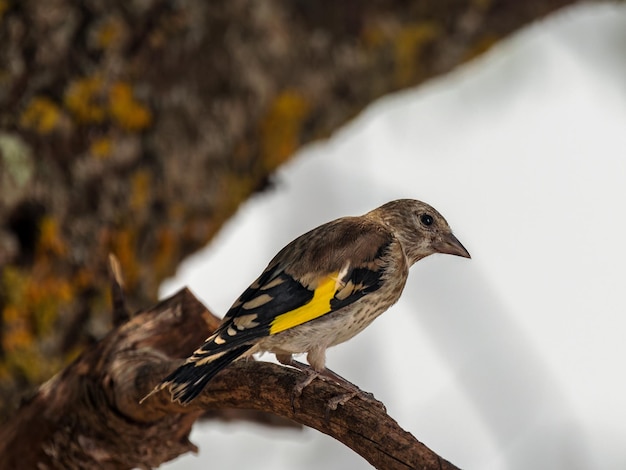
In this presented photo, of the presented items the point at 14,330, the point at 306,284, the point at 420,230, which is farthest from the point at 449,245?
the point at 14,330

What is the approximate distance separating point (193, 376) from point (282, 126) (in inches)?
95.4

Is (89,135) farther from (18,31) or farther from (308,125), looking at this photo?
(308,125)

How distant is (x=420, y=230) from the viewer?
155 inches

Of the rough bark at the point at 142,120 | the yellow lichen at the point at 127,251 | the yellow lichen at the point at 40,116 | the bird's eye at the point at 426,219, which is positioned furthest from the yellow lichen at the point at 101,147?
the bird's eye at the point at 426,219

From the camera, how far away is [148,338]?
145 inches

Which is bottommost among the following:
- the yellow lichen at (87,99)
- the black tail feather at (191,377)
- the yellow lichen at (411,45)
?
the black tail feather at (191,377)

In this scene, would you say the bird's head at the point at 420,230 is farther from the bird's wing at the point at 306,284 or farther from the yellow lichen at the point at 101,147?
the yellow lichen at the point at 101,147

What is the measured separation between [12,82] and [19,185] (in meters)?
0.41

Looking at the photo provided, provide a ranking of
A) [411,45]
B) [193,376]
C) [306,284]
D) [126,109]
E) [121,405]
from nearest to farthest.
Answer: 1. [193,376]
2. [306,284]
3. [121,405]
4. [126,109]
5. [411,45]

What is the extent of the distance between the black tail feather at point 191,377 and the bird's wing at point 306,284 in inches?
1.4

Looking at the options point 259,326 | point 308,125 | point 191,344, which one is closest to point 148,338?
point 191,344

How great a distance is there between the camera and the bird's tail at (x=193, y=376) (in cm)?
297

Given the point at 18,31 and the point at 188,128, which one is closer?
the point at 18,31

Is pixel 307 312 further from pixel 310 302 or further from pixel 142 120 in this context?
pixel 142 120
